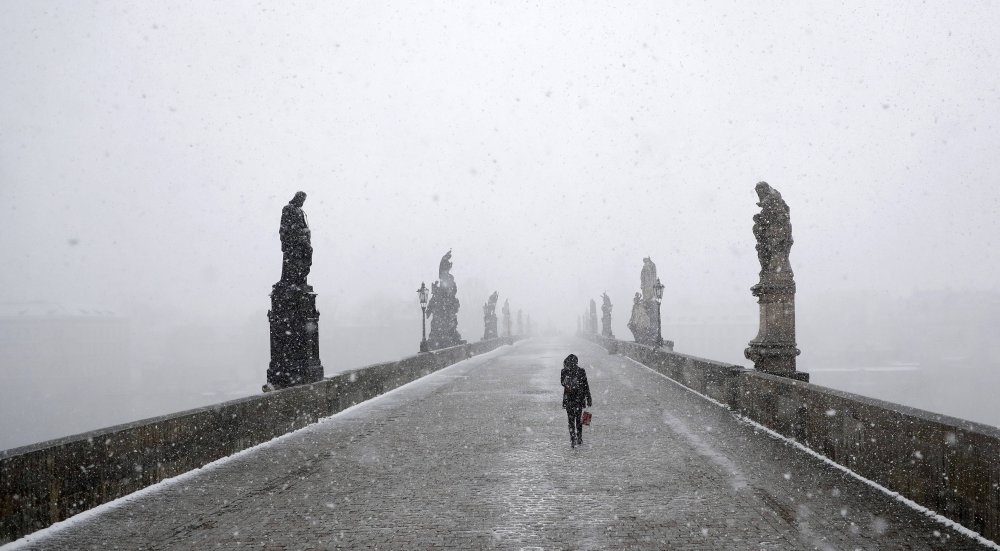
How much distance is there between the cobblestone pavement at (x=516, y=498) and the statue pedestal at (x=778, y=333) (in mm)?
2004

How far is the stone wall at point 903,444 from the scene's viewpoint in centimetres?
531

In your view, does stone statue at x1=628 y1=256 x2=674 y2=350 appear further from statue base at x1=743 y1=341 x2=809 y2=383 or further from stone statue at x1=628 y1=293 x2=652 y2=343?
statue base at x1=743 y1=341 x2=809 y2=383

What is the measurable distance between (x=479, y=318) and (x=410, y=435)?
12427 centimetres

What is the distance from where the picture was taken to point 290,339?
1330 centimetres

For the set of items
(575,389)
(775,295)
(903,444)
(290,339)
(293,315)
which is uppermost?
(775,295)

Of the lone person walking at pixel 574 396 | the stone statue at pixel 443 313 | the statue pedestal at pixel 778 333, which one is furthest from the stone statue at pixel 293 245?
the stone statue at pixel 443 313

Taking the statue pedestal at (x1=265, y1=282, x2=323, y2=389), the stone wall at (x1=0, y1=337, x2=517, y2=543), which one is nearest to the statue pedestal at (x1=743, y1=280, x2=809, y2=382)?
the stone wall at (x1=0, y1=337, x2=517, y2=543)

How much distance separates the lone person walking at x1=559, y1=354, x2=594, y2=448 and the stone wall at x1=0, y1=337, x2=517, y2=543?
15.1 feet

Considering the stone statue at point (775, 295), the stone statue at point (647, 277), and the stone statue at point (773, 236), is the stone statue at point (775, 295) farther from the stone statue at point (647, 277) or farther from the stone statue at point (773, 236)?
the stone statue at point (647, 277)

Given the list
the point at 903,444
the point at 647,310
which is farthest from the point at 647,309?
the point at 903,444

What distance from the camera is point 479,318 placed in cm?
13475

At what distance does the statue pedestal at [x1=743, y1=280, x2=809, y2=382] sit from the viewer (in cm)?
1269

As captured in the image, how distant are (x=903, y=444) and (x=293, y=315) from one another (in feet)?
35.1

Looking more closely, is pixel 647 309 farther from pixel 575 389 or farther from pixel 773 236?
pixel 575 389
